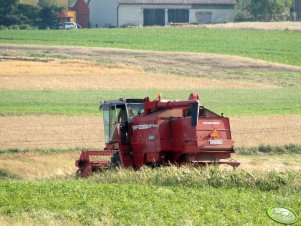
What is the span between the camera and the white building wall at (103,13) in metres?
95.1

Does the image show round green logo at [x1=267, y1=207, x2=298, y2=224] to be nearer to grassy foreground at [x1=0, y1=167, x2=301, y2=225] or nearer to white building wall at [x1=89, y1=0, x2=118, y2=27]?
grassy foreground at [x1=0, y1=167, x2=301, y2=225]

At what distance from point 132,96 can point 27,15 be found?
55.5 metres

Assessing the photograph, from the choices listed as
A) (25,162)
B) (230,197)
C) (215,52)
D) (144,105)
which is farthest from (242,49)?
(230,197)

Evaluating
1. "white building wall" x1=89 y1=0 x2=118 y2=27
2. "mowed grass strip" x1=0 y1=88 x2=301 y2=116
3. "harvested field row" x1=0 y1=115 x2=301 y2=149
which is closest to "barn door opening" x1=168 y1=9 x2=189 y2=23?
"white building wall" x1=89 y1=0 x2=118 y2=27

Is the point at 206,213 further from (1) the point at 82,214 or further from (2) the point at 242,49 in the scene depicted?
(2) the point at 242,49

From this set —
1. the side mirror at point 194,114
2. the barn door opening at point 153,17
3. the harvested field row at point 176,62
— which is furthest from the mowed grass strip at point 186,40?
the side mirror at point 194,114

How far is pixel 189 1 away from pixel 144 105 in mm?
73547

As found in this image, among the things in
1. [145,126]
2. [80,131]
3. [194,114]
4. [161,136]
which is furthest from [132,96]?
[194,114]

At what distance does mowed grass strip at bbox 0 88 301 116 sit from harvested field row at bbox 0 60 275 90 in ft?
6.19

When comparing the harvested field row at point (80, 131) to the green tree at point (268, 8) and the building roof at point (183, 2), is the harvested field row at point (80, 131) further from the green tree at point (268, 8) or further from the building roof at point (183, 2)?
the green tree at point (268, 8)

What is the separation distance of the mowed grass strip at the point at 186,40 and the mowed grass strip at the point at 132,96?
18633mm

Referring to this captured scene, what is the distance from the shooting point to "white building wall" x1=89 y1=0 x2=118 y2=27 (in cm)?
9512

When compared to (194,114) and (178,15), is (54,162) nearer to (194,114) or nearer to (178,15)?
(194,114)

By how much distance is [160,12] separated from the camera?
96875 mm
